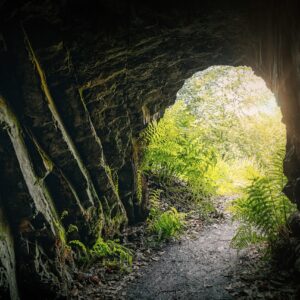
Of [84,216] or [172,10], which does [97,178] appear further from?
[172,10]

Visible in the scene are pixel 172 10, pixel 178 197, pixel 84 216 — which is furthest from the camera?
pixel 178 197

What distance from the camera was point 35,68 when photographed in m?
4.24

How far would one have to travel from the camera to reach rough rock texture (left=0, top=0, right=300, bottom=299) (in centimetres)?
376

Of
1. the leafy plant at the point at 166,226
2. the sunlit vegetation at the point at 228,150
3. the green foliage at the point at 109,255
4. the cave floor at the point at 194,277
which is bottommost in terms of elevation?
the cave floor at the point at 194,277

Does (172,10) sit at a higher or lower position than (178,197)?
higher

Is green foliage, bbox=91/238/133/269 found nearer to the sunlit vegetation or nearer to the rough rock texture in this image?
the rough rock texture

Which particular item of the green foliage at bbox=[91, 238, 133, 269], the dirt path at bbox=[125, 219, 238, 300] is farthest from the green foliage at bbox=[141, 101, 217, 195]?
the green foliage at bbox=[91, 238, 133, 269]

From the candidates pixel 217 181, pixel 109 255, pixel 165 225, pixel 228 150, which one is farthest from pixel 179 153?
pixel 228 150

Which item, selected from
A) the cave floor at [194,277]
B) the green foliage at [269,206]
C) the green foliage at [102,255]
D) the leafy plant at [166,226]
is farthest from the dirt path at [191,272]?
the green foliage at [269,206]

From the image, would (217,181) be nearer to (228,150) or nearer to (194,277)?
(194,277)

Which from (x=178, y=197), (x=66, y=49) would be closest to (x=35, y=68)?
(x=66, y=49)

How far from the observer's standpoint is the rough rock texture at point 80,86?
3.76 meters

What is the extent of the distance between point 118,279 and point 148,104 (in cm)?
404

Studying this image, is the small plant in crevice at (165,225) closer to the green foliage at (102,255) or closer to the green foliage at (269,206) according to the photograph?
the green foliage at (102,255)
